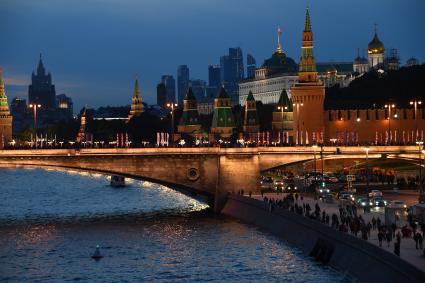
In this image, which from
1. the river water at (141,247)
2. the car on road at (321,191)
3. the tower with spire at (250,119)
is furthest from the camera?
the tower with spire at (250,119)

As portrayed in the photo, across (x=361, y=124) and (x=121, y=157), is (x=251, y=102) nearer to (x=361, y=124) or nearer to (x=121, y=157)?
(x=361, y=124)

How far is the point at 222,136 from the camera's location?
7165 inches

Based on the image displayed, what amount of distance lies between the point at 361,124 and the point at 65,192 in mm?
38703

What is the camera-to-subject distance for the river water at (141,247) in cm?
6762

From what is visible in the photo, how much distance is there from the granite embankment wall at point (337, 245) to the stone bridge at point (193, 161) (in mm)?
7961

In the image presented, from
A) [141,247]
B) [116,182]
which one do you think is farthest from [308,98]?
[141,247]

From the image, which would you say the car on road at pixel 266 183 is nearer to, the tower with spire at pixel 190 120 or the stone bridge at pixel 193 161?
the stone bridge at pixel 193 161

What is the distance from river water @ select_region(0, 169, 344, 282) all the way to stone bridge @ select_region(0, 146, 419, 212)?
268cm

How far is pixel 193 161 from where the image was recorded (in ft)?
346

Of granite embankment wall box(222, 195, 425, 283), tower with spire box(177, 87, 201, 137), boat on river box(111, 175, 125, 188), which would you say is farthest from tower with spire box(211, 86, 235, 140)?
granite embankment wall box(222, 195, 425, 283)

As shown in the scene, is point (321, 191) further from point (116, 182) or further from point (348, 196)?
point (116, 182)

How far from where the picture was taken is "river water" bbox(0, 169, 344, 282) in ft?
222

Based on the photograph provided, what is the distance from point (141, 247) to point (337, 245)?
16709 millimetres

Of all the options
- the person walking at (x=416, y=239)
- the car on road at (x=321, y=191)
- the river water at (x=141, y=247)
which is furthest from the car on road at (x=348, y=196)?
the person walking at (x=416, y=239)
